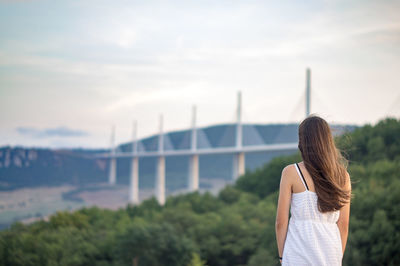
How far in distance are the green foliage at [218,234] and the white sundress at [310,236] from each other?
24.4 feet

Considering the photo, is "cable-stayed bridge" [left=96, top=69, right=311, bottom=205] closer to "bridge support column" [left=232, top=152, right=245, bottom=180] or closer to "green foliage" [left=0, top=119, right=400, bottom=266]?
"bridge support column" [left=232, top=152, right=245, bottom=180]

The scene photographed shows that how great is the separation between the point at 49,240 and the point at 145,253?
5171 millimetres

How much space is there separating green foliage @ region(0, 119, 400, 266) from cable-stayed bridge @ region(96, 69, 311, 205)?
4.50 meters

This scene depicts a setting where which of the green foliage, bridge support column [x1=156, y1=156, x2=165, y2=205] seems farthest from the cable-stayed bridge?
the green foliage

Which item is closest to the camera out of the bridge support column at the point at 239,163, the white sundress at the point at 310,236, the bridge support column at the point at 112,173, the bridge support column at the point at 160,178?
the white sundress at the point at 310,236

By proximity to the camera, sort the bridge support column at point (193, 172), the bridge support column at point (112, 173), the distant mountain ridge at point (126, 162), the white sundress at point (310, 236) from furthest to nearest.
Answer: the bridge support column at point (112, 173)
the bridge support column at point (193, 172)
the distant mountain ridge at point (126, 162)
the white sundress at point (310, 236)

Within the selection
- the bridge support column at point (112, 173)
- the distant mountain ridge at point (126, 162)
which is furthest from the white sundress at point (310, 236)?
the bridge support column at point (112, 173)

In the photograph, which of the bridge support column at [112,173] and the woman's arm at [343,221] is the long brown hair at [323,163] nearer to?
the woman's arm at [343,221]

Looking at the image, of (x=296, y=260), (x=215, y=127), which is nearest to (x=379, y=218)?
(x=296, y=260)

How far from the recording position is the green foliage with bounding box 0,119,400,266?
962 cm

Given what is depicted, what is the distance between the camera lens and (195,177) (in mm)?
31344

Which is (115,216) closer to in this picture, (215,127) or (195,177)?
(195,177)

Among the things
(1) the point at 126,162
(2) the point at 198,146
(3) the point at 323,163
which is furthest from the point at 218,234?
(1) the point at 126,162

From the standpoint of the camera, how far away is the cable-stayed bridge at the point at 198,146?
23.2 m
